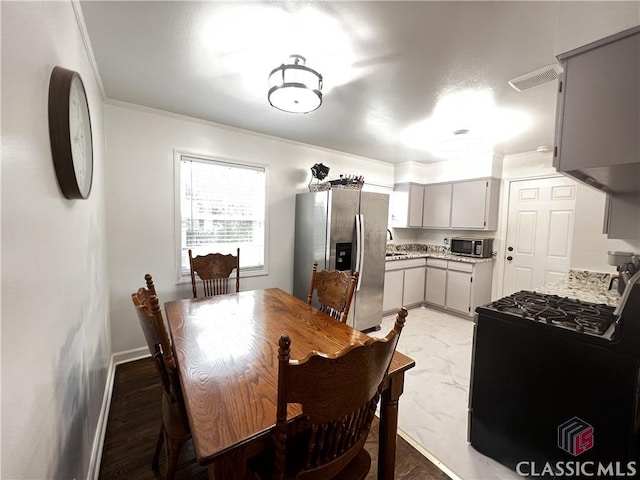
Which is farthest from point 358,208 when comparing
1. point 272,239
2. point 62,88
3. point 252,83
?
point 62,88

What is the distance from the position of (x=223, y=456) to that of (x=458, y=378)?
2373 millimetres

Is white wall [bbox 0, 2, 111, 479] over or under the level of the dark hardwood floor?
over

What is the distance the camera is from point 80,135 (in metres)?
1.24

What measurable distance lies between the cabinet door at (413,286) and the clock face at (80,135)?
149 inches

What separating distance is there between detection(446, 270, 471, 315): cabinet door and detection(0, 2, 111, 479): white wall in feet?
13.5

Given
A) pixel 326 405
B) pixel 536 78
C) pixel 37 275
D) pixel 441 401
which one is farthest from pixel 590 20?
pixel 441 401

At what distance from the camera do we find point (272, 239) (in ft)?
11.3

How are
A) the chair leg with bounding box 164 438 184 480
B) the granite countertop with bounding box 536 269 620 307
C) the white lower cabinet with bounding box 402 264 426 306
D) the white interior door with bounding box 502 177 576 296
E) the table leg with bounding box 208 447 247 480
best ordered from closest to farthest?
1. the table leg with bounding box 208 447 247 480
2. the chair leg with bounding box 164 438 184 480
3. the granite countertop with bounding box 536 269 620 307
4. the white interior door with bounding box 502 177 576 296
5. the white lower cabinet with bounding box 402 264 426 306

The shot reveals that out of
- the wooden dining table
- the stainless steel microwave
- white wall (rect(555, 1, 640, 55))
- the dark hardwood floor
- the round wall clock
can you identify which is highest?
white wall (rect(555, 1, 640, 55))

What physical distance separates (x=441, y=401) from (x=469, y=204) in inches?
117

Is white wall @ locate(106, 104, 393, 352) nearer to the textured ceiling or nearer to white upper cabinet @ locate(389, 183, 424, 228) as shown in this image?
the textured ceiling

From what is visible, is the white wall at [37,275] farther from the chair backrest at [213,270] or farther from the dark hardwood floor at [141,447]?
the chair backrest at [213,270]

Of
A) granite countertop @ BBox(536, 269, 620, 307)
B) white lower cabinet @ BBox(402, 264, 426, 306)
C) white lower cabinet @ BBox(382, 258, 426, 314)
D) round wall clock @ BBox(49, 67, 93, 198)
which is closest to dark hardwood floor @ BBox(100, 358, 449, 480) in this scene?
round wall clock @ BBox(49, 67, 93, 198)

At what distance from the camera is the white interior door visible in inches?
139
